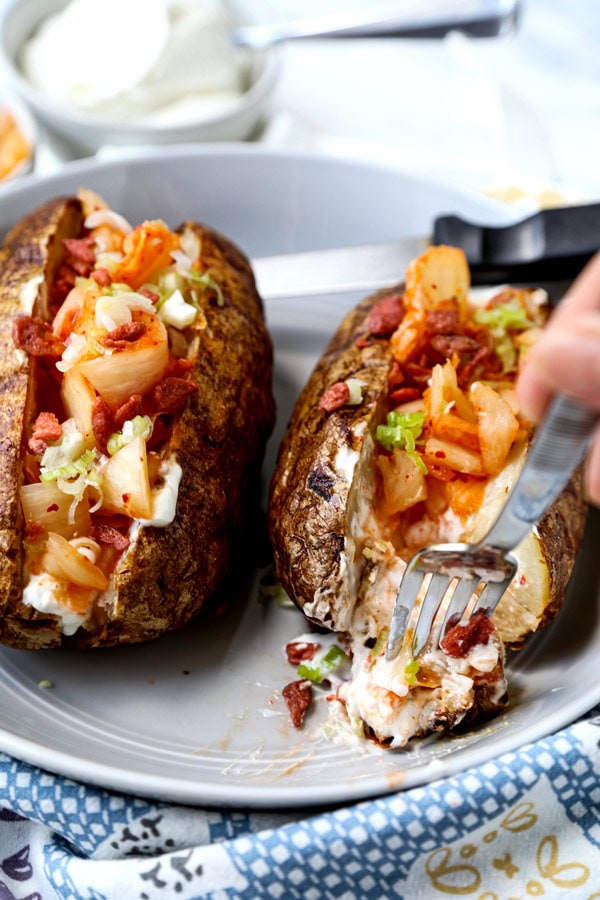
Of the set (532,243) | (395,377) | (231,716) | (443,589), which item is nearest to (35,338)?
(395,377)

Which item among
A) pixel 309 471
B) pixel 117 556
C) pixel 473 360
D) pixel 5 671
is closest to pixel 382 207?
pixel 473 360

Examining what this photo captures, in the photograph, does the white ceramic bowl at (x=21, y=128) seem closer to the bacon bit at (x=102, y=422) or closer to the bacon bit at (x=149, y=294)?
the bacon bit at (x=149, y=294)

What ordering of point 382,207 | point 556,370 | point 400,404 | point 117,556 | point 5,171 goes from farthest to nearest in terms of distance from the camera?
point 5,171 → point 382,207 → point 400,404 → point 117,556 → point 556,370

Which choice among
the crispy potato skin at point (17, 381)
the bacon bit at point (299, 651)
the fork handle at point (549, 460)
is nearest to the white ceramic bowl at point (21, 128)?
the crispy potato skin at point (17, 381)

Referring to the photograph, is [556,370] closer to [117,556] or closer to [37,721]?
[117,556]

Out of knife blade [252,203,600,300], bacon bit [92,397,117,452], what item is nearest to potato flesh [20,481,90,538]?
bacon bit [92,397,117,452]
